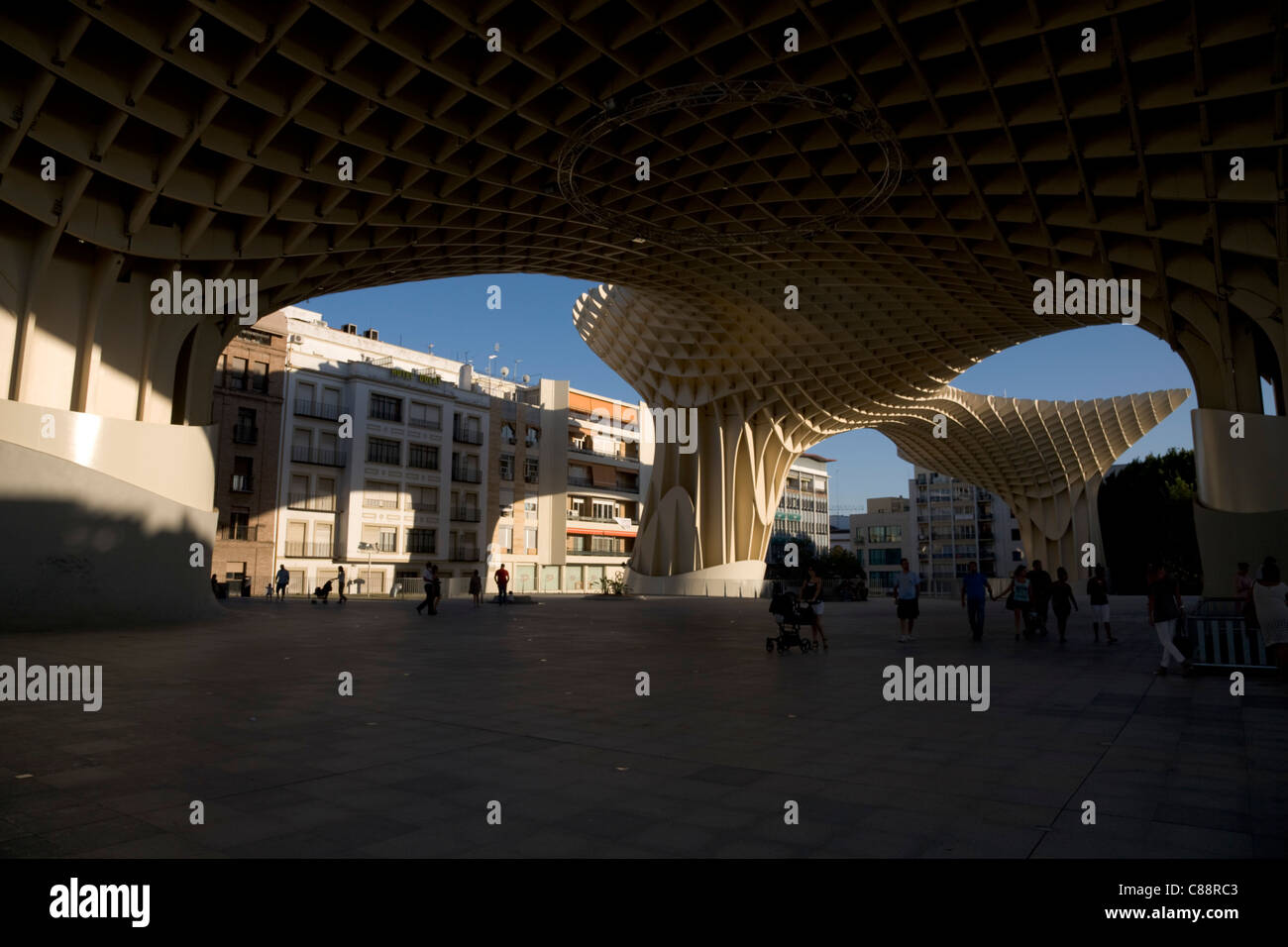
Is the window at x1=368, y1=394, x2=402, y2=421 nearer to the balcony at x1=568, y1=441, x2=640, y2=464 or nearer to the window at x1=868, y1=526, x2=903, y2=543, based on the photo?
the balcony at x1=568, y1=441, x2=640, y2=464

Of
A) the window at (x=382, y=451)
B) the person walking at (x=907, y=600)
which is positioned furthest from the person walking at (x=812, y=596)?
the window at (x=382, y=451)

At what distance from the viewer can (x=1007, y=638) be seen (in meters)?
16.9

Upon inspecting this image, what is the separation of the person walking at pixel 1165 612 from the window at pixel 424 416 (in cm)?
4932

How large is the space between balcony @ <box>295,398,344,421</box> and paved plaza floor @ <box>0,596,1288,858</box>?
40.6 m

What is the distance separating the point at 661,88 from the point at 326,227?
10.1 metres

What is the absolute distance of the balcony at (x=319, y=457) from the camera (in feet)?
161

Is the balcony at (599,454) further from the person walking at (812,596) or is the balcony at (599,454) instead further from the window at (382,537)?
the person walking at (812,596)

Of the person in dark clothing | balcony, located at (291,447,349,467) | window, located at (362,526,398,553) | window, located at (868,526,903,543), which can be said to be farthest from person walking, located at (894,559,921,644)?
window, located at (868,526,903,543)

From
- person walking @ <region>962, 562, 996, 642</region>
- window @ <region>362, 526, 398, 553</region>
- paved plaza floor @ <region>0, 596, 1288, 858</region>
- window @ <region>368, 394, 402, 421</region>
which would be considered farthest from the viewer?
window @ <region>368, 394, 402, 421</region>

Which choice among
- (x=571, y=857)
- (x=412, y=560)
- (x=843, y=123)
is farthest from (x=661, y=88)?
(x=412, y=560)

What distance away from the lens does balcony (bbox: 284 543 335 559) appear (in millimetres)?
48062

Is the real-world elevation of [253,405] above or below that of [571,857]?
above
